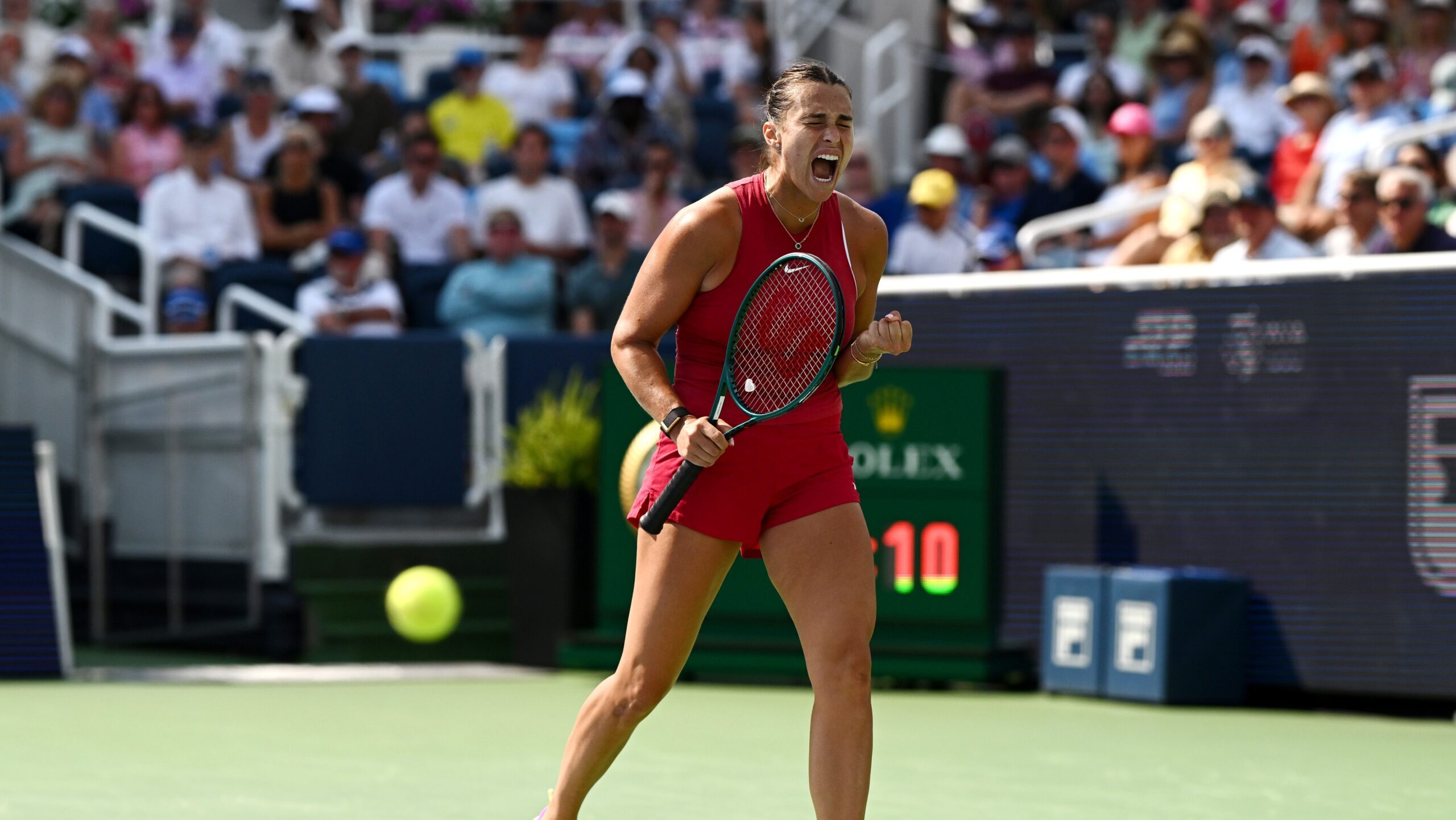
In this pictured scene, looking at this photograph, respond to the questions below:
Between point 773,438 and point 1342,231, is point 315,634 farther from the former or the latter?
point 773,438

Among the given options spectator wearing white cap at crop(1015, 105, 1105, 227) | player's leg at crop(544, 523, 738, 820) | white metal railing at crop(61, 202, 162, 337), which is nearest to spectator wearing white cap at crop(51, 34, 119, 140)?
white metal railing at crop(61, 202, 162, 337)

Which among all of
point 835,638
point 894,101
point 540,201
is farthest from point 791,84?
point 894,101

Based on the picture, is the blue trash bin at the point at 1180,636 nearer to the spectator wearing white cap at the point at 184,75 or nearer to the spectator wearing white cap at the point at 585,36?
the spectator wearing white cap at the point at 585,36

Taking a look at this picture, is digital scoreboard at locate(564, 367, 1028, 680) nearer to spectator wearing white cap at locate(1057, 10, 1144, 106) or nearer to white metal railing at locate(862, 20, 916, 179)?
spectator wearing white cap at locate(1057, 10, 1144, 106)

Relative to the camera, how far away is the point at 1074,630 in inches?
343

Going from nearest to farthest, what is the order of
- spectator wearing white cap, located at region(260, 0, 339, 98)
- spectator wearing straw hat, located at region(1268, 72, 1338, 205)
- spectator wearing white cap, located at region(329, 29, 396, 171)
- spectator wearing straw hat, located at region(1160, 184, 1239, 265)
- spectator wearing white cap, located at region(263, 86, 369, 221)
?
spectator wearing straw hat, located at region(1160, 184, 1239, 265), spectator wearing straw hat, located at region(1268, 72, 1338, 205), spectator wearing white cap, located at region(263, 86, 369, 221), spectator wearing white cap, located at region(329, 29, 396, 171), spectator wearing white cap, located at region(260, 0, 339, 98)

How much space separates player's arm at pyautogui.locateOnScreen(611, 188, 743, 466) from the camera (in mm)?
4152

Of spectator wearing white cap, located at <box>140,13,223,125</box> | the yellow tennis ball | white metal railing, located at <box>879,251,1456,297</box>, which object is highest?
spectator wearing white cap, located at <box>140,13,223,125</box>

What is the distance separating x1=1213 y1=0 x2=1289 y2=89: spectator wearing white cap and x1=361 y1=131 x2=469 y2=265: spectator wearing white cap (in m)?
5.10

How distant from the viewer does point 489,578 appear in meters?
10.2

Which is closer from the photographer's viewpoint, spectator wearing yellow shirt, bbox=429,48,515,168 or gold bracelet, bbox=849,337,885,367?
gold bracelet, bbox=849,337,885,367

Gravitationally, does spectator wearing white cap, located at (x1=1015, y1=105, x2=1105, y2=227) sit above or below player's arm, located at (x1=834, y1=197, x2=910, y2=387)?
above

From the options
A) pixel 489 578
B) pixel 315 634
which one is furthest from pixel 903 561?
pixel 315 634

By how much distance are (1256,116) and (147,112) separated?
23.4 ft
